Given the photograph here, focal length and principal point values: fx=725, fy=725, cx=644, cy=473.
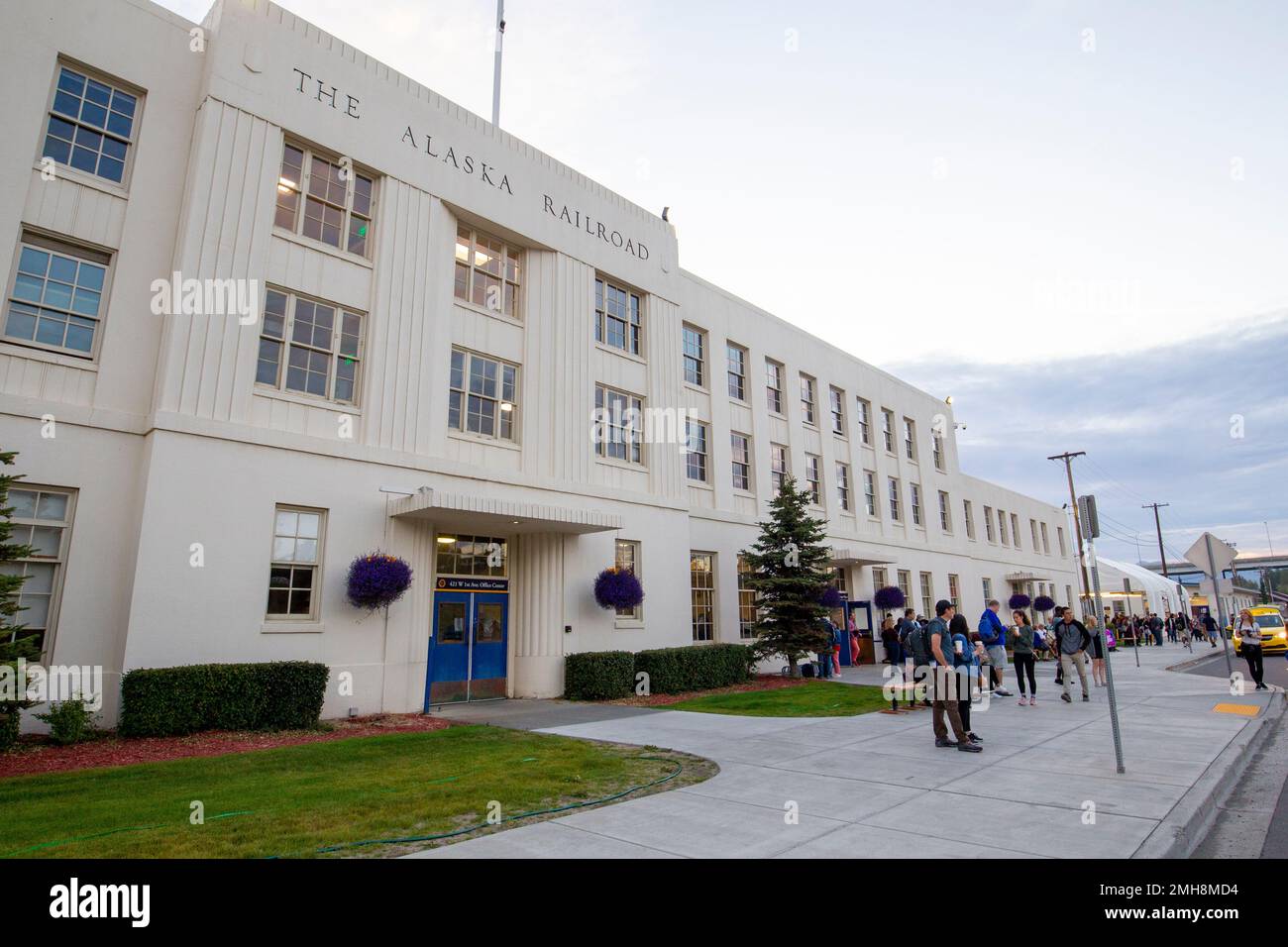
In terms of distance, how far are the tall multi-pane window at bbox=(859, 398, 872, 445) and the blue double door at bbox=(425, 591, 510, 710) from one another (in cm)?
2072

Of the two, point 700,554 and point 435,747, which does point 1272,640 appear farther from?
point 435,747

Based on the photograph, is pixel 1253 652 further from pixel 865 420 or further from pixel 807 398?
pixel 865 420

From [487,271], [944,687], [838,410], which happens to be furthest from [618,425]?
[838,410]

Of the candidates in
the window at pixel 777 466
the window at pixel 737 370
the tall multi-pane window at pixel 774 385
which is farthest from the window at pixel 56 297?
the tall multi-pane window at pixel 774 385

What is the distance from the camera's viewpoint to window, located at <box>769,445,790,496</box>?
2641 centimetres

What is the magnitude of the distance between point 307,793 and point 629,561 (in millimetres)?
12687

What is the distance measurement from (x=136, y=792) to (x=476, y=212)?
46.0 feet

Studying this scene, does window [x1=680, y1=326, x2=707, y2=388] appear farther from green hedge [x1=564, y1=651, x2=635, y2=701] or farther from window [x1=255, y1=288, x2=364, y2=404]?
window [x1=255, y1=288, x2=364, y2=404]

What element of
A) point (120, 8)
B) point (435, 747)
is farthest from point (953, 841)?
point (120, 8)

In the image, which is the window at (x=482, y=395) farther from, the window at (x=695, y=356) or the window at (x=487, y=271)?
the window at (x=695, y=356)

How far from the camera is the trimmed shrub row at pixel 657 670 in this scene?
16.7 meters

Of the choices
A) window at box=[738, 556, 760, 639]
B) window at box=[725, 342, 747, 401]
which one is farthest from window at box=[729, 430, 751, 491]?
window at box=[738, 556, 760, 639]

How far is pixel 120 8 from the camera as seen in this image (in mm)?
13586

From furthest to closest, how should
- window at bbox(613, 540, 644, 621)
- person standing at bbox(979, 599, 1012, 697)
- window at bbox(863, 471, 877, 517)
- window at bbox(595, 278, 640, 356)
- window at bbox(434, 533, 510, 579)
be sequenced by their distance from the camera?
1. window at bbox(863, 471, 877, 517)
2. window at bbox(595, 278, 640, 356)
3. window at bbox(613, 540, 644, 621)
4. person standing at bbox(979, 599, 1012, 697)
5. window at bbox(434, 533, 510, 579)
